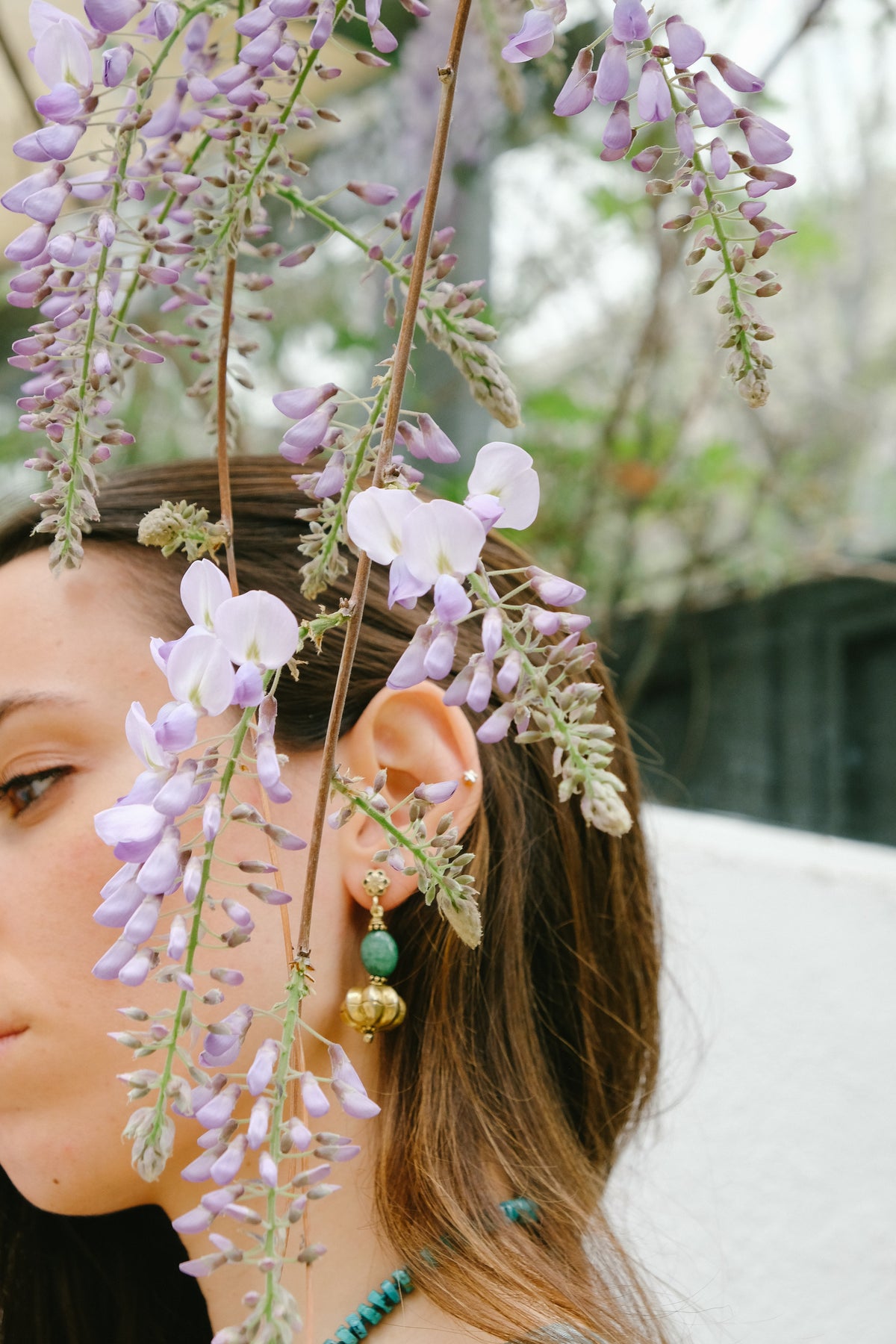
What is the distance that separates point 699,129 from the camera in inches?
16.5

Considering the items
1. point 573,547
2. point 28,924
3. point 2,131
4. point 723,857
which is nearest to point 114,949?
point 28,924

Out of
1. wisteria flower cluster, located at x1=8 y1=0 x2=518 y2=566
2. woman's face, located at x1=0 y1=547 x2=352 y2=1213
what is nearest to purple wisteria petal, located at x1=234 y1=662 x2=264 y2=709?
wisteria flower cluster, located at x1=8 y1=0 x2=518 y2=566

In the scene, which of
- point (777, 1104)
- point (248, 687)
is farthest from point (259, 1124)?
point (777, 1104)

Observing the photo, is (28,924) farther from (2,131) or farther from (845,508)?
(845,508)

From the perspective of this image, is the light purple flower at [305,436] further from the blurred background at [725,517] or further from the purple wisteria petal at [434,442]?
the blurred background at [725,517]

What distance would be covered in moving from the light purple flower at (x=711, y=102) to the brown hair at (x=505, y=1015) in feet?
1.59

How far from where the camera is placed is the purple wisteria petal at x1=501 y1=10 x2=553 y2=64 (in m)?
0.38

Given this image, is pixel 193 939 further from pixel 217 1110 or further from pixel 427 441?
pixel 427 441

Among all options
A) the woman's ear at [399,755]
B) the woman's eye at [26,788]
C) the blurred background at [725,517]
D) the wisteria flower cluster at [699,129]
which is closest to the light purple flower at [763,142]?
the wisteria flower cluster at [699,129]

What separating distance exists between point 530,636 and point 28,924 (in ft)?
1.61

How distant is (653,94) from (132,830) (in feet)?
0.93

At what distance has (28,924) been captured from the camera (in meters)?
0.74

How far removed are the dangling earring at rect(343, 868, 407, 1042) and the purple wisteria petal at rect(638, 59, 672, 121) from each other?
514mm

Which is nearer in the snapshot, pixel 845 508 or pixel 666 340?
pixel 666 340
